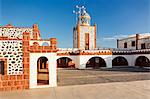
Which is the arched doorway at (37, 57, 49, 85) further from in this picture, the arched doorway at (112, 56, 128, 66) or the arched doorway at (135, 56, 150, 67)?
the arched doorway at (135, 56, 150, 67)

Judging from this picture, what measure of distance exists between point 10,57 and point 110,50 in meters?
18.3

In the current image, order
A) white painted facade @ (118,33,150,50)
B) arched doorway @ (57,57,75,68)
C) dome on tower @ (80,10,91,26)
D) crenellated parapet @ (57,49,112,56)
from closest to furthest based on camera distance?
crenellated parapet @ (57,49,112,56) < arched doorway @ (57,57,75,68) < white painted facade @ (118,33,150,50) < dome on tower @ (80,10,91,26)

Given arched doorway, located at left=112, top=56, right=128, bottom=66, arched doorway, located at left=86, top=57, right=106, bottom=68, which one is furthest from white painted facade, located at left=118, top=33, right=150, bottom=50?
arched doorway, located at left=86, top=57, right=106, bottom=68

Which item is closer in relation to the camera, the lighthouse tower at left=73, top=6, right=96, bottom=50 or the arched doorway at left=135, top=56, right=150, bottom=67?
the arched doorway at left=135, top=56, right=150, bottom=67

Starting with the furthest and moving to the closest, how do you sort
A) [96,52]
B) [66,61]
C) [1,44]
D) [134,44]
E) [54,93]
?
[134,44]
[66,61]
[96,52]
[1,44]
[54,93]

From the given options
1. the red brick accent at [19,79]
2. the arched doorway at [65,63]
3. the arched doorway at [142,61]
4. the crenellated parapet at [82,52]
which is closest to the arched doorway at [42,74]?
the red brick accent at [19,79]

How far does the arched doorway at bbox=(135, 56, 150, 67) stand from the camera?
78.9 feet

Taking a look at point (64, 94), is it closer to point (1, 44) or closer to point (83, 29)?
point (1, 44)

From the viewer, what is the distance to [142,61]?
25062mm

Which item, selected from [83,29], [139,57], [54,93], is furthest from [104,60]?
[54,93]

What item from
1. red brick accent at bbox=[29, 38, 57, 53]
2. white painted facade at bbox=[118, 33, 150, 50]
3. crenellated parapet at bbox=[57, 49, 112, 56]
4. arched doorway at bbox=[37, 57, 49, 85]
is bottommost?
arched doorway at bbox=[37, 57, 49, 85]

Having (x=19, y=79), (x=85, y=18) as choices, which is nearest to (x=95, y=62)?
(x=85, y=18)

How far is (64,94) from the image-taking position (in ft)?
27.6

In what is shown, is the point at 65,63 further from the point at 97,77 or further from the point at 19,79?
the point at 19,79
